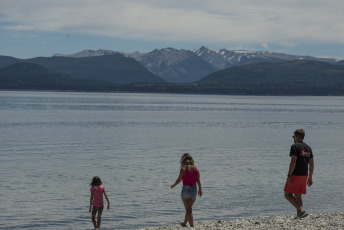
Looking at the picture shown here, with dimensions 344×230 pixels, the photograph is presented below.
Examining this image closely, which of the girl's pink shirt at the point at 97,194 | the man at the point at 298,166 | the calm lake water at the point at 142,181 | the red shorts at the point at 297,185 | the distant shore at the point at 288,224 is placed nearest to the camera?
the man at the point at 298,166

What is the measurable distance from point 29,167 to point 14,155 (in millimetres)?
9167

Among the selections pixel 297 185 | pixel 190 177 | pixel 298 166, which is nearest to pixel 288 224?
pixel 297 185

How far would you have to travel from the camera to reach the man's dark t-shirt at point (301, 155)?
681 inches

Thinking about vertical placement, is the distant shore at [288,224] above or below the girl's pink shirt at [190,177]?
below

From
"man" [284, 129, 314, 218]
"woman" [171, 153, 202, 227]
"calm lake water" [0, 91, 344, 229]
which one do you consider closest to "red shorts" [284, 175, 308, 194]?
"man" [284, 129, 314, 218]

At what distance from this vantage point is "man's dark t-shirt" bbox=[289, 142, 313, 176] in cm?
1730

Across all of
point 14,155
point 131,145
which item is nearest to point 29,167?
point 14,155

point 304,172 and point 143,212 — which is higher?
point 304,172

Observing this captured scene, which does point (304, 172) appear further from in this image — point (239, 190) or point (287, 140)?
point (287, 140)

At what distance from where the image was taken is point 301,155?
56.9 feet

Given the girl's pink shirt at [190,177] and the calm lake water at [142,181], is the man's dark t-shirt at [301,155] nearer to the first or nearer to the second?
the girl's pink shirt at [190,177]

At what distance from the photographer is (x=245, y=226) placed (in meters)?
18.8

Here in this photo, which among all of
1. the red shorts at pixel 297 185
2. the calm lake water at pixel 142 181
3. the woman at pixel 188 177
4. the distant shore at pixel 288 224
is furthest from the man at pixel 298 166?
the calm lake water at pixel 142 181

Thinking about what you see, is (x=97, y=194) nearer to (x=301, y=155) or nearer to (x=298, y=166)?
(x=298, y=166)
